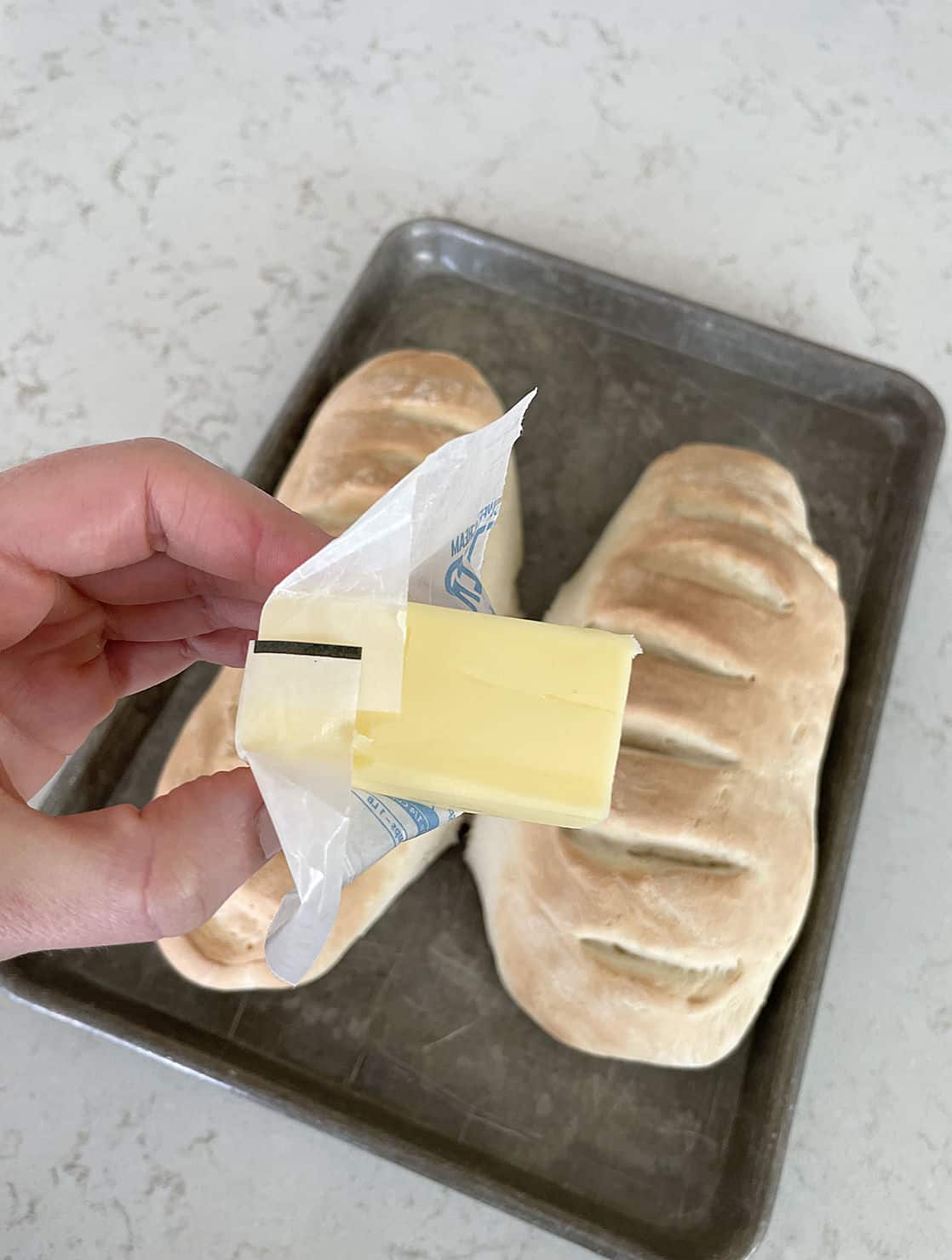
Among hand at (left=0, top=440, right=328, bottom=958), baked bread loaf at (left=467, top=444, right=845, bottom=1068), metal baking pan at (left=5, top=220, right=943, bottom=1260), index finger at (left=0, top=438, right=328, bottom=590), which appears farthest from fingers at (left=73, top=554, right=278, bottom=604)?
baked bread loaf at (left=467, top=444, right=845, bottom=1068)

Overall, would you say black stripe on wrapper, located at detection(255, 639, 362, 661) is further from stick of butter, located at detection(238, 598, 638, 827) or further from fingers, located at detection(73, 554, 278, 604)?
fingers, located at detection(73, 554, 278, 604)

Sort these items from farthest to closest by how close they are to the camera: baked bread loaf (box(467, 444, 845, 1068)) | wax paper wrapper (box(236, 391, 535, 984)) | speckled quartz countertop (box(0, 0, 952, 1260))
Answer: speckled quartz countertop (box(0, 0, 952, 1260))
baked bread loaf (box(467, 444, 845, 1068))
wax paper wrapper (box(236, 391, 535, 984))

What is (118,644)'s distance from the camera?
96 centimetres

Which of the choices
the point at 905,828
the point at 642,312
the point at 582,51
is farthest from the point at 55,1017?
the point at 582,51

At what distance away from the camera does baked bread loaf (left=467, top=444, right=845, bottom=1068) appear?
1007mm

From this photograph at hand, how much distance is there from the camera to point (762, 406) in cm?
135

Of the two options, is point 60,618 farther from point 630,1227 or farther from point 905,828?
point 905,828

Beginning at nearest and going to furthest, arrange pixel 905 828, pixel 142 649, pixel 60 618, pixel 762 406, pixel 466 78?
pixel 60 618, pixel 142 649, pixel 905 828, pixel 762 406, pixel 466 78

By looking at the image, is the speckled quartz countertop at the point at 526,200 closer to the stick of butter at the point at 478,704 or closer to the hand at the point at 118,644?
the hand at the point at 118,644

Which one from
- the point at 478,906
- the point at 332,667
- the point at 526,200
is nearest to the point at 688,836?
the point at 478,906

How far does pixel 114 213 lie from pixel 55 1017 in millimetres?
1171

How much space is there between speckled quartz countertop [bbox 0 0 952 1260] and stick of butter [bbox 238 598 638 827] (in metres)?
0.73

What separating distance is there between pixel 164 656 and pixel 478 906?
474mm

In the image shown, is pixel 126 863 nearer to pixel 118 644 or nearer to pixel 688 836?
pixel 118 644
